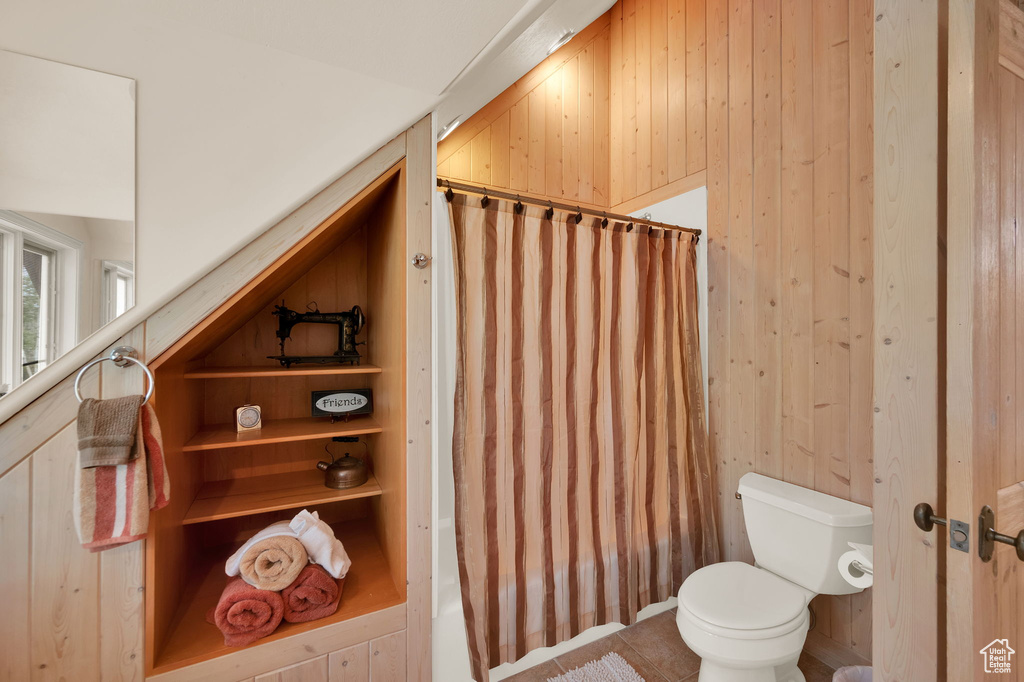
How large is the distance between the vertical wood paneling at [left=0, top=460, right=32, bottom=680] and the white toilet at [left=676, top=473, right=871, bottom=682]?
6.07 feet

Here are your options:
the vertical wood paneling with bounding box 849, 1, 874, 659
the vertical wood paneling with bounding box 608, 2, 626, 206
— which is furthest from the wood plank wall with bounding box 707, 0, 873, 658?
the vertical wood paneling with bounding box 608, 2, 626, 206

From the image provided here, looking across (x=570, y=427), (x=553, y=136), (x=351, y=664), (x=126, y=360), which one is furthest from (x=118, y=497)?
(x=553, y=136)

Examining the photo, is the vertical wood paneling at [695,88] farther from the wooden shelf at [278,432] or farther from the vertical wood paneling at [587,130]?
the wooden shelf at [278,432]

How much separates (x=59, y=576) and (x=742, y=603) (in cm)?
202

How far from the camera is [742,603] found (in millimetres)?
1446

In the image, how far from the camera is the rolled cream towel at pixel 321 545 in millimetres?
1385

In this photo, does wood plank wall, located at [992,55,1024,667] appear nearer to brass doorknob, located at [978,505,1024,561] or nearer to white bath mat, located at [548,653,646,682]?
brass doorknob, located at [978,505,1024,561]

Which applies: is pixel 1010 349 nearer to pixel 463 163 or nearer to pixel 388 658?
pixel 388 658

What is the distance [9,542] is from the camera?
3.18ft

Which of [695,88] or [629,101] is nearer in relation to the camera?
[695,88]

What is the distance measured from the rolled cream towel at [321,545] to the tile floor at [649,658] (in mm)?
848

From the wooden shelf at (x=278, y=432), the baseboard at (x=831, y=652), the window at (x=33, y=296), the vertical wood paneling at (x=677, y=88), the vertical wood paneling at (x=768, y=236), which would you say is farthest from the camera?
the vertical wood paneling at (x=677, y=88)

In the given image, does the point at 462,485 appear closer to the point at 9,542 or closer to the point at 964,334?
the point at 9,542

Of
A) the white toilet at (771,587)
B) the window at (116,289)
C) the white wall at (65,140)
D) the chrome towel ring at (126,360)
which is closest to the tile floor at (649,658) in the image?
the white toilet at (771,587)
